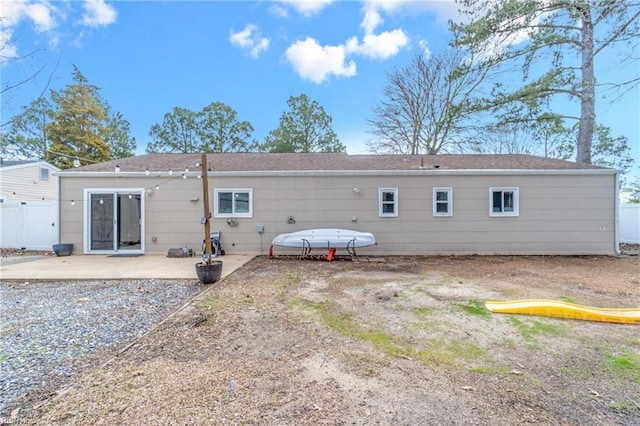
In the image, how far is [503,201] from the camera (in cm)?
957

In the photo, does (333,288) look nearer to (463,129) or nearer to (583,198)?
(583,198)

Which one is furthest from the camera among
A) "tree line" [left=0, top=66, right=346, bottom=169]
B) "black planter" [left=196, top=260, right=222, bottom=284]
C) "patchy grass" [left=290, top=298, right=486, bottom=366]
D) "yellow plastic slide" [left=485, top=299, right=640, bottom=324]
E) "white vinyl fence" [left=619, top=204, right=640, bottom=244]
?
"tree line" [left=0, top=66, right=346, bottom=169]

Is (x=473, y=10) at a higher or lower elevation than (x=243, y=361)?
higher

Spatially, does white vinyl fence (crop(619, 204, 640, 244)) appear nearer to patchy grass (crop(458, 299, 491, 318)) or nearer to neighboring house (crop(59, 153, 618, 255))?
neighboring house (crop(59, 153, 618, 255))

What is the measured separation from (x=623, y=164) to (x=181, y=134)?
32.5 m

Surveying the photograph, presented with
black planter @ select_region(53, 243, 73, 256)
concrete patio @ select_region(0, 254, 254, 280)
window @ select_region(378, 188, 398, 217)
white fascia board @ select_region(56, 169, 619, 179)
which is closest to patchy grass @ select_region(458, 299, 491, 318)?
concrete patio @ select_region(0, 254, 254, 280)

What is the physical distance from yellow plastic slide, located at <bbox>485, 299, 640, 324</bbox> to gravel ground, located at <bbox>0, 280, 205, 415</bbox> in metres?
4.92

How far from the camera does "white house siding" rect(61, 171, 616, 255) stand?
9.44 m

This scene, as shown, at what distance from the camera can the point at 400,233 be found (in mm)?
9539

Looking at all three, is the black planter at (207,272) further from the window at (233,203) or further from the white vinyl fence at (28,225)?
the white vinyl fence at (28,225)

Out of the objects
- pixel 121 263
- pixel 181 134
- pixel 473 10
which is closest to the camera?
pixel 121 263

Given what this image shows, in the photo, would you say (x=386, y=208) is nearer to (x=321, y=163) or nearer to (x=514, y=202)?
(x=321, y=163)

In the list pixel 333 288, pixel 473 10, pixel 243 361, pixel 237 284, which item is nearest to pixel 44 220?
pixel 237 284

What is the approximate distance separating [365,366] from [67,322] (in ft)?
12.6
